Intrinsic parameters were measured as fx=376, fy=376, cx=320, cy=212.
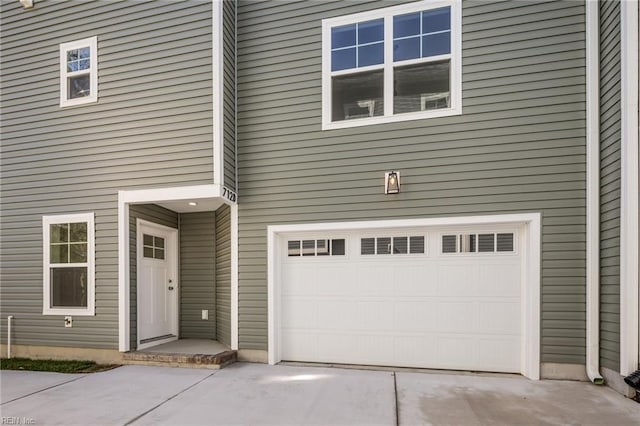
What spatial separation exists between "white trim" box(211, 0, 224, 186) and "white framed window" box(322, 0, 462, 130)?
1.37 meters

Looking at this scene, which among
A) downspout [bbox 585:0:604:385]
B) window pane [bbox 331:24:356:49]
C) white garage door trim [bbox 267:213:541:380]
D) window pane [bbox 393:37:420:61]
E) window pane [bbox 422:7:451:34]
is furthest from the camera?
window pane [bbox 331:24:356:49]

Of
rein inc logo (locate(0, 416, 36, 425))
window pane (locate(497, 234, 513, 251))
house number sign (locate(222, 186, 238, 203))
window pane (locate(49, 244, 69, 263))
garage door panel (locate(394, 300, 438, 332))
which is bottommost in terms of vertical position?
rein inc logo (locate(0, 416, 36, 425))

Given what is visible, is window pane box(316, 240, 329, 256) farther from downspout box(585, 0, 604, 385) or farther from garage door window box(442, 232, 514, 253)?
downspout box(585, 0, 604, 385)

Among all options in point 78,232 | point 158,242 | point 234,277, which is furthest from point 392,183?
point 78,232

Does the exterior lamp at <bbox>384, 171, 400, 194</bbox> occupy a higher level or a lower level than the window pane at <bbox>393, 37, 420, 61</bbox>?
lower

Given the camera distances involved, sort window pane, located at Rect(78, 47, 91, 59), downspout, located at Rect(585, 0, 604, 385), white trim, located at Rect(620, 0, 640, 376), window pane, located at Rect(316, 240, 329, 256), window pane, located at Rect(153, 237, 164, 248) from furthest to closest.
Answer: window pane, located at Rect(153, 237, 164, 248), window pane, located at Rect(78, 47, 91, 59), window pane, located at Rect(316, 240, 329, 256), downspout, located at Rect(585, 0, 604, 385), white trim, located at Rect(620, 0, 640, 376)

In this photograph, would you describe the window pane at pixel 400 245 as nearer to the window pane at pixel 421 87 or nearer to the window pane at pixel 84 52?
the window pane at pixel 421 87

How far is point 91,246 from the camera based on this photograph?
17.8 ft

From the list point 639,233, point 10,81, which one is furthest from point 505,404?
point 10,81

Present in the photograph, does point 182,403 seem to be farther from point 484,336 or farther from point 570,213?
point 570,213

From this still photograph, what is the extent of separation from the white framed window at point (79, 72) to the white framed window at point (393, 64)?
11.2 ft

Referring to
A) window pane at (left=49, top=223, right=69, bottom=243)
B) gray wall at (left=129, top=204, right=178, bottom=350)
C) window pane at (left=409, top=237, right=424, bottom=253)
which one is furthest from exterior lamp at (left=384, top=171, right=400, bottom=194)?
window pane at (left=49, top=223, right=69, bottom=243)

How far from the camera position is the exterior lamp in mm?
4750

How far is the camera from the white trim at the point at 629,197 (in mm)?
3662
